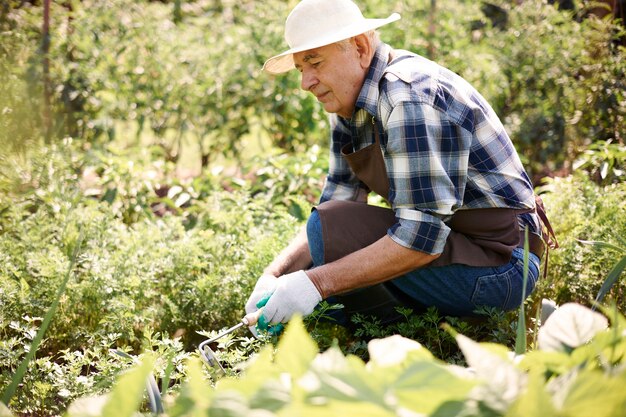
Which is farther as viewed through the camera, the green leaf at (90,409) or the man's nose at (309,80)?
the man's nose at (309,80)

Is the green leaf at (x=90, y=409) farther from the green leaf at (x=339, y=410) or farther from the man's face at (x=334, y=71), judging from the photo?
the man's face at (x=334, y=71)

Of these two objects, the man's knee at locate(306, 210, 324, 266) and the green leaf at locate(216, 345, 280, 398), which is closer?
the green leaf at locate(216, 345, 280, 398)

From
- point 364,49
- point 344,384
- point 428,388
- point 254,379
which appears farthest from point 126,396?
point 364,49

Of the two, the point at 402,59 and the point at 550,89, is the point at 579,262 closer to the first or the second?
the point at 402,59

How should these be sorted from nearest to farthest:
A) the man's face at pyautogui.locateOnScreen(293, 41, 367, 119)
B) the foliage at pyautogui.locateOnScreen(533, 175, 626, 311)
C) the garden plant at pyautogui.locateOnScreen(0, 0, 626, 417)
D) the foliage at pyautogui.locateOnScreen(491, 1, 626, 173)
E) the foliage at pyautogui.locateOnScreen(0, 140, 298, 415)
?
the garden plant at pyautogui.locateOnScreen(0, 0, 626, 417)
the foliage at pyautogui.locateOnScreen(0, 140, 298, 415)
the man's face at pyautogui.locateOnScreen(293, 41, 367, 119)
the foliage at pyautogui.locateOnScreen(533, 175, 626, 311)
the foliage at pyautogui.locateOnScreen(491, 1, 626, 173)

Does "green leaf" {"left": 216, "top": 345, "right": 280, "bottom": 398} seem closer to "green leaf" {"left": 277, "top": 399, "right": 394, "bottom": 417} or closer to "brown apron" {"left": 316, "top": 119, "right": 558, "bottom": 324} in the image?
"green leaf" {"left": 277, "top": 399, "right": 394, "bottom": 417}

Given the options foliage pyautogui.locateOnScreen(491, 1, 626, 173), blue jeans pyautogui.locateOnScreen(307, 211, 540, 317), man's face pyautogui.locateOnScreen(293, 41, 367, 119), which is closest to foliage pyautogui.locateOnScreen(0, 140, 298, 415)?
blue jeans pyautogui.locateOnScreen(307, 211, 540, 317)

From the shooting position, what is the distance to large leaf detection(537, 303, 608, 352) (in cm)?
112

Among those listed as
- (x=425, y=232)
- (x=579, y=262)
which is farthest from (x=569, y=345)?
(x=579, y=262)

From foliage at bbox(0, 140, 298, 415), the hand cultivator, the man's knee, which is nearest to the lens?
the hand cultivator

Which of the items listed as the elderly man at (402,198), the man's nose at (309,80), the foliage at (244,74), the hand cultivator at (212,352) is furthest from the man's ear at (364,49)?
the foliage at (244,74)

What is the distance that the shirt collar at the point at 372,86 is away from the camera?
2.16 metres

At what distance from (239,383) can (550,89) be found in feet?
11.6

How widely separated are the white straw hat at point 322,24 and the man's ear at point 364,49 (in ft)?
0.13
